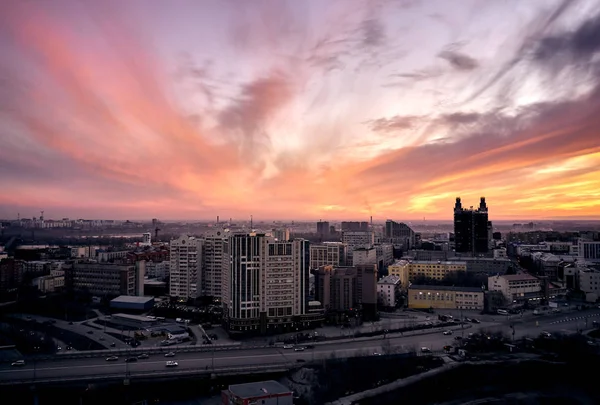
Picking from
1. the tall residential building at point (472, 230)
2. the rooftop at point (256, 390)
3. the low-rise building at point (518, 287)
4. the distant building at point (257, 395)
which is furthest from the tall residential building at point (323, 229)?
the distant building at point (257, 395)

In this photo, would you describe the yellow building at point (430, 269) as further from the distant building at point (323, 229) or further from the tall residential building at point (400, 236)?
the distant building at point (323, 229)

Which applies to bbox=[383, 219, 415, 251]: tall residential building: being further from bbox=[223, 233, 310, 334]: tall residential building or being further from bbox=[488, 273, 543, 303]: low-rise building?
bbox=[223, 233, 310, 334]: tall residential building

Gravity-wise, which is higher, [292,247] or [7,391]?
[292,247]

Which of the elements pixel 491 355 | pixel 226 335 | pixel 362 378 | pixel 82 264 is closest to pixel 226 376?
pixel 362 378

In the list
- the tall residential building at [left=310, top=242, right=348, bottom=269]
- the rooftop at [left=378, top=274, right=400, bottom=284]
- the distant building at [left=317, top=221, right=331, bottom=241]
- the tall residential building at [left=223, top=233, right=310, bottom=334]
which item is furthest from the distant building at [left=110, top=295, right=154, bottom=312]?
the distant building at [left=317, top=221, right=331, bottom=241]

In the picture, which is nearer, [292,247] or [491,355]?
[491,355]

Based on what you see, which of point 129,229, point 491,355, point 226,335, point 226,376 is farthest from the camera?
point 129,229

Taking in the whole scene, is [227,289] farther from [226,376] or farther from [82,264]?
[82,264]
